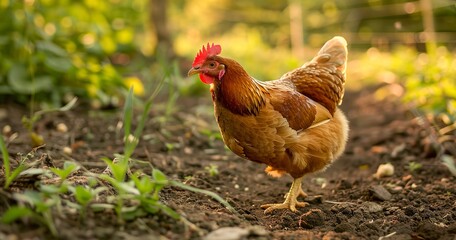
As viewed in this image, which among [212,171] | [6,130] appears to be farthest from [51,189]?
[6,130]

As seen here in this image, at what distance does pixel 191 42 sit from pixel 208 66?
1149cm

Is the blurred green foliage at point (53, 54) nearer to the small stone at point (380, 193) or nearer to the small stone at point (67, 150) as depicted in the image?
the small stone at point (67, 150)

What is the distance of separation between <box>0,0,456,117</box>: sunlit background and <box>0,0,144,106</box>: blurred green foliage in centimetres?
1

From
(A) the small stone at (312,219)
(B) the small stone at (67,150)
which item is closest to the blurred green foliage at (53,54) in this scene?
(B) the small stone at (67,150)

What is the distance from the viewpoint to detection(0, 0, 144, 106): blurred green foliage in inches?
238

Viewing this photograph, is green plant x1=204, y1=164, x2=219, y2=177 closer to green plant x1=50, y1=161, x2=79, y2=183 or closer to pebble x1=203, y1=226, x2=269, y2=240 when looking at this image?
pebble x1=203, y1=226, x2=269, y2=240

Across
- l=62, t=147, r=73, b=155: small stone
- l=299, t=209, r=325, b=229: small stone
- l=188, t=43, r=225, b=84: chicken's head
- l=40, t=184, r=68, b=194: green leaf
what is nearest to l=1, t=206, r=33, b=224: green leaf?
l=40, t=184, r=68, b=194: green leaf

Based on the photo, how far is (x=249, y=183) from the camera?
15.2 ft

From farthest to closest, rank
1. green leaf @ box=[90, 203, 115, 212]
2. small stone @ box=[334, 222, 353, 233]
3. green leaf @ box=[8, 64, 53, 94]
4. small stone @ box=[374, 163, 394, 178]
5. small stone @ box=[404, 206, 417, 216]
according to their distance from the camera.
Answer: green leaf @ box=[8, 64, 53, 94]
small stone @ box=[374, 163, 394, 178]
small stone @ box=[404, 206, 417, 216]
small stone @ box=[334, 222, 353, 233]
green leaf @ box=[90, 203, 115, 212]

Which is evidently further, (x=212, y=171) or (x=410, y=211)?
(x=212, y=171)

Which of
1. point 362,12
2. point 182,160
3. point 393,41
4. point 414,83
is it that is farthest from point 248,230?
point 362,12

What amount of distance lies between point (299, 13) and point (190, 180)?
8.58m

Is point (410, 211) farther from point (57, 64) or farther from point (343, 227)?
point (57, 64)

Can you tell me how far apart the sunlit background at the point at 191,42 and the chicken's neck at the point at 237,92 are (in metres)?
0.40
